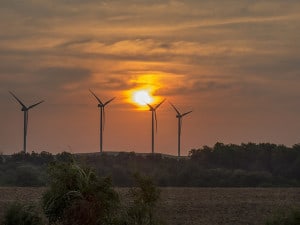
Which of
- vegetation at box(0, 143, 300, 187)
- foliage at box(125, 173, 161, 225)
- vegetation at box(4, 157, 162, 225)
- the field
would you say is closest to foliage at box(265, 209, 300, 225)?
foliage at box(125, 173, 161, 225)

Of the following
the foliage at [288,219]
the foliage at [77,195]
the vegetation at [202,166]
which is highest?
the vegetation at [202,166]

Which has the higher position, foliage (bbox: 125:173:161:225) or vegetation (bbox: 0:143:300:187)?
vegetation (bbox: 0:143:300:187)

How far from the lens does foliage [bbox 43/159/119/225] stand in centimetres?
2952

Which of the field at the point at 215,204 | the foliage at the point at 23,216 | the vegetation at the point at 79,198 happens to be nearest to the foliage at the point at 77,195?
the vegetation at the point at 79,198

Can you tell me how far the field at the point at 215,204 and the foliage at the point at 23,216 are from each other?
19299 millimetres

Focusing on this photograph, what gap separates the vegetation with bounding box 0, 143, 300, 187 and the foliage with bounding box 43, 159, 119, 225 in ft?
241

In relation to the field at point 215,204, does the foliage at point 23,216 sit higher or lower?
lower

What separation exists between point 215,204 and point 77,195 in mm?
47373

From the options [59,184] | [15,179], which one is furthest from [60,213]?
[15,179]

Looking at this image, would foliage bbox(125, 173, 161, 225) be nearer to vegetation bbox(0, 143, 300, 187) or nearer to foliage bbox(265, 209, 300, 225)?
foliage bbox(265, 209, 300, 225)

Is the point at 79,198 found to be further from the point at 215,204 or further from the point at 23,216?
the point at 215,204

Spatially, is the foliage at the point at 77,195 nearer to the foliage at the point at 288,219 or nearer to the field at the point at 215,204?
the foliage at the point at 288,219

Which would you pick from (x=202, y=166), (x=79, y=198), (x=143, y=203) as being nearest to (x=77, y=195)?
(x=79, y=198)

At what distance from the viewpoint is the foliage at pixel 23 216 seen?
40.2 m
